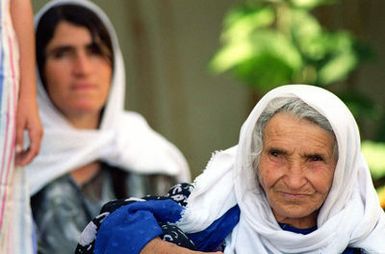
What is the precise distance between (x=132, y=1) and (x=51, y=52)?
7.67 ft

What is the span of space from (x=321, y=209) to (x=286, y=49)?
331cm

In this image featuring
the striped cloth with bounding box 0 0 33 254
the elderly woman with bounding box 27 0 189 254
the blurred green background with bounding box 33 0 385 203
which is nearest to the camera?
the striped cloth with bounding box 0 0 33 254

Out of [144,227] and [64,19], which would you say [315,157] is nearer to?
[144,227]

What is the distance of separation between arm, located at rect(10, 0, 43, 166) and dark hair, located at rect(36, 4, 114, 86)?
898 millimetres

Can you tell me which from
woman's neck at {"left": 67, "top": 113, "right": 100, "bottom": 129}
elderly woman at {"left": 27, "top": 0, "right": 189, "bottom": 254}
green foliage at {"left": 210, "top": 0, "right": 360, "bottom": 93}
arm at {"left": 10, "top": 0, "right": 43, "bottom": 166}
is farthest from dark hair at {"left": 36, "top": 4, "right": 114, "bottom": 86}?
green foliage at {"left": 210, "top": 0, "right": 360, "bottom": 93}

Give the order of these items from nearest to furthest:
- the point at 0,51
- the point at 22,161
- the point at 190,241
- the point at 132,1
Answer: the point at 190,241
the point at 0,51
the point at 22,161
the point at 132,1

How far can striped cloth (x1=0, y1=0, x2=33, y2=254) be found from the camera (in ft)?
12.3

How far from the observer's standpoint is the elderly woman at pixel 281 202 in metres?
3.00

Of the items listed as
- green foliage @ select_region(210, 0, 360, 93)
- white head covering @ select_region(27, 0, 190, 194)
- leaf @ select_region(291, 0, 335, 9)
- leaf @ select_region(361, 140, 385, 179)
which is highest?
leaf @ select_region(291, 0, 335, 9)

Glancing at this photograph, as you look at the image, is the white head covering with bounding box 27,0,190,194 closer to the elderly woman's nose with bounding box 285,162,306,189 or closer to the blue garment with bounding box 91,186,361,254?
the blue garment with bounding box 91,186,361,254

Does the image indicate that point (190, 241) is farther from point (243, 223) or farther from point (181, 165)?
point (181, 165)

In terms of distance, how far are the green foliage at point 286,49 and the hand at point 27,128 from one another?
2453mm

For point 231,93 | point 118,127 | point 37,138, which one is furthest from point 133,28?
point 37,138

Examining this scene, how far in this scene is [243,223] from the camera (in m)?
3.12
